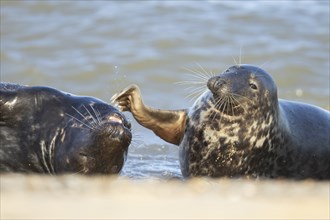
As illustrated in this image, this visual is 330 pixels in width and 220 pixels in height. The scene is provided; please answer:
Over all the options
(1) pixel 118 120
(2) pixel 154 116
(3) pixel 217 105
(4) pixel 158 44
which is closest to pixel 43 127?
(1) pixel 118 120

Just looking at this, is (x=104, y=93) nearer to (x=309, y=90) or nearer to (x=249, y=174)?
(x=309, y=90)

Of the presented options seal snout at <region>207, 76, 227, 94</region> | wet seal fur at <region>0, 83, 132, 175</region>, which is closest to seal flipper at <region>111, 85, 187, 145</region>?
seal snout at <region>207, 76, 227, 94</region>

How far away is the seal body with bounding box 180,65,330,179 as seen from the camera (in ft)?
16.2

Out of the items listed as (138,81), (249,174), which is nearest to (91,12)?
(138,81)

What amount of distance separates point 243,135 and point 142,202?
4.23 m

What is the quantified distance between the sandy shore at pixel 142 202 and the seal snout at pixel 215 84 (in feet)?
13.0

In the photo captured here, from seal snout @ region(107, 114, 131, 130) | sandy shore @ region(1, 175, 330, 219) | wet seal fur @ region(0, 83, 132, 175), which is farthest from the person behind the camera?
wet seal fur @ region(0, 83, 132, 175)

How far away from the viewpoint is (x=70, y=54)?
10539 mm

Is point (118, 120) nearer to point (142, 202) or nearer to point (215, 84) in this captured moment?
point (215, 84)

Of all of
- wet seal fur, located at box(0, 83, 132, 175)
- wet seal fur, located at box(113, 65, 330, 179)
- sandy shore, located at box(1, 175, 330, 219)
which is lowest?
wet seal fur, located at box(113, 65, 330, 179)

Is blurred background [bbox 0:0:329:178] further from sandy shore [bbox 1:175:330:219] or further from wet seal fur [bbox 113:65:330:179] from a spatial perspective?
sandy shore [bbox 1:175:330:219]

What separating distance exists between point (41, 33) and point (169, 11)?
2.28 m

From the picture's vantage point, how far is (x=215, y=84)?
4.79m

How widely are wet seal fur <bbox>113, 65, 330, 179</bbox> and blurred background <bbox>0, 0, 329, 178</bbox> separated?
95.2 inches
